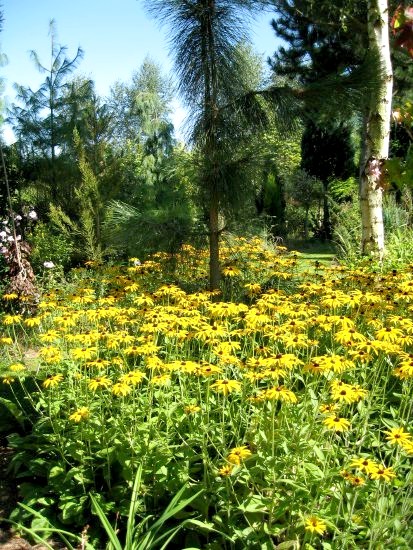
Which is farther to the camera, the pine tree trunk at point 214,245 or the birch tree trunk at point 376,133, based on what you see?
the birch tree trunk at point 376,133

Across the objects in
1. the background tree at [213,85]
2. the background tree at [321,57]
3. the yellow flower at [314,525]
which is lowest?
the yellow flower at [314,525]

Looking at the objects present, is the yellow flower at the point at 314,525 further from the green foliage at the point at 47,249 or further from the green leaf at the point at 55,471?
the green foliage at the point at 47,249

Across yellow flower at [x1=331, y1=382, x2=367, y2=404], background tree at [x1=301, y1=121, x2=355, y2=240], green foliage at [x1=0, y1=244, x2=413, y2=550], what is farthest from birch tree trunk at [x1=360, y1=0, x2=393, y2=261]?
background tree at [x1=301, y1=121, x2=355, y2=240]

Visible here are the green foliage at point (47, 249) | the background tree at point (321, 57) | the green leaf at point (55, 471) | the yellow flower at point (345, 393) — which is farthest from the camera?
the green foliage at point (47, 249)

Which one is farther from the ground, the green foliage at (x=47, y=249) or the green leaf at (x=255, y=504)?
the green foliage at (x=47, y=249)

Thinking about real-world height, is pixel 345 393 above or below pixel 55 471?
above

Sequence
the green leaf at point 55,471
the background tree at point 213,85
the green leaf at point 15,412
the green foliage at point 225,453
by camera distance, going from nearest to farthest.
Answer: the green foliage at point 225,453
the green leaf at point 55,471
the green leaf at point 15,412
the background tree at point 213,85

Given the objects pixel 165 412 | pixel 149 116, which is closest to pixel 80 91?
pixel 149 116

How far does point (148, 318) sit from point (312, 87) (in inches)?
119

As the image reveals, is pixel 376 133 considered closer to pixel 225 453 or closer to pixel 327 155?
pixel 225 453

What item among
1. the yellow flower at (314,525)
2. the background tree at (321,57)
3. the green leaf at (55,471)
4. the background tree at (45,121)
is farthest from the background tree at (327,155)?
the yellow flower at (314,525)

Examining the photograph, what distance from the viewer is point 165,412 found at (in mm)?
2492

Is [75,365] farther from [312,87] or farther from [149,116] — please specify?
[149,116]

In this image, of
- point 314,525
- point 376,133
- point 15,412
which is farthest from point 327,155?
point 314,525
